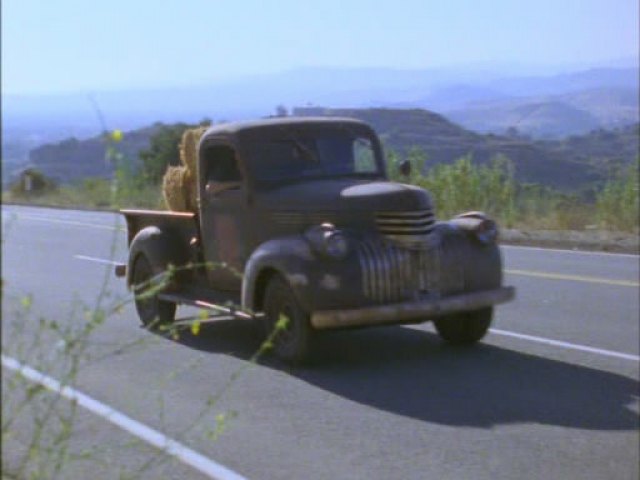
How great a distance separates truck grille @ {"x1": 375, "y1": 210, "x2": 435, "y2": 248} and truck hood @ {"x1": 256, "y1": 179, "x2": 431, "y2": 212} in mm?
46

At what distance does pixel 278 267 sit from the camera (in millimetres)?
10172

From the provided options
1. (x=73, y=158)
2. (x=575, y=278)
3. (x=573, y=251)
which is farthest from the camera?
(x=573, y=251)

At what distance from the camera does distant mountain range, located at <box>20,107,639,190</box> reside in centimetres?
421

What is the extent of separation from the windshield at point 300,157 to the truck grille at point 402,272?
1.14 m

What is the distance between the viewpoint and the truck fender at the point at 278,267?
33.0ft

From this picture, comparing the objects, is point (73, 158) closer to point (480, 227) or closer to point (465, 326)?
point (480, 227)

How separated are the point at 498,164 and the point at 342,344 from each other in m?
11.5

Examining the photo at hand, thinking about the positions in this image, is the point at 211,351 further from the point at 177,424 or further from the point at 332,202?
the point at 177,424

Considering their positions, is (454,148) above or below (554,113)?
below

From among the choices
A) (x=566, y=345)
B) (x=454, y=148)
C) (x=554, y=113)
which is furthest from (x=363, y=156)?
(x=554, y=113)

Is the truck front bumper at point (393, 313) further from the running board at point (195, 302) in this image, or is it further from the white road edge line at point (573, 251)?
the white road edge line at point (573, 251)

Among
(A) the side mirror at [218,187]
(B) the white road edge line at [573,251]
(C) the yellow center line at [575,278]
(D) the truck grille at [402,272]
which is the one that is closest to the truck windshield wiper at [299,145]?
(A) the side mirror at [218,187]

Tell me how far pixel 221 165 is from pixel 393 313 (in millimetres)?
2194

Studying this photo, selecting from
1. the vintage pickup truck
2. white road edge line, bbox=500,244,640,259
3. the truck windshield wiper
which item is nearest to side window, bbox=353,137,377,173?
the vintage pickup truck
